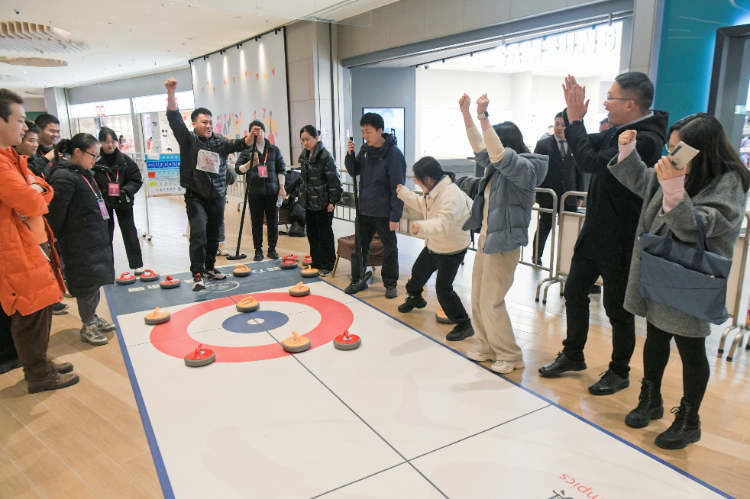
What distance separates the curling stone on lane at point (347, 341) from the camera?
147 inches

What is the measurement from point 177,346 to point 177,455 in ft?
4.91

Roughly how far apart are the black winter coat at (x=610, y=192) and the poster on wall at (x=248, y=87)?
977 cm

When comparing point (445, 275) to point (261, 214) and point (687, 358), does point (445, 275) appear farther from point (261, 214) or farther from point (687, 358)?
point (261, 214)

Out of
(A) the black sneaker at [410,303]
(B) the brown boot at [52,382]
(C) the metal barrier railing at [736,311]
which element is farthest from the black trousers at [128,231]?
(C) the metal barrier railing at [736,311]

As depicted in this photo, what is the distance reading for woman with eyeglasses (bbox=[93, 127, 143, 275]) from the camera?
531 centimetres

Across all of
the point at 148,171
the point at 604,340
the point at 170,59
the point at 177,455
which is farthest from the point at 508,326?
the point at 170,59

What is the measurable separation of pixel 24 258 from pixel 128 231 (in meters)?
2.65

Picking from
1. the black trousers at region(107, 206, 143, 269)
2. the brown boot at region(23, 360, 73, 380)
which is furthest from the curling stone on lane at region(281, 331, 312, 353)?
the black trousers at region(107, 206, 143, 269)

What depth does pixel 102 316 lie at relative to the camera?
15.0ft

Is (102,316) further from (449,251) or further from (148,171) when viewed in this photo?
(148,171)

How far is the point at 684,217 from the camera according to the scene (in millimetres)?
2197

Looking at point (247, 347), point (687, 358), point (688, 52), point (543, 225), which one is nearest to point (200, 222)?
point (247, 347)

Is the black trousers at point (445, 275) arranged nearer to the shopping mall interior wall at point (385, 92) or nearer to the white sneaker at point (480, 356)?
the white sneaker at point (480, 356)

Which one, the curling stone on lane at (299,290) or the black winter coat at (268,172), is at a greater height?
the black winter coat at (268,172)
